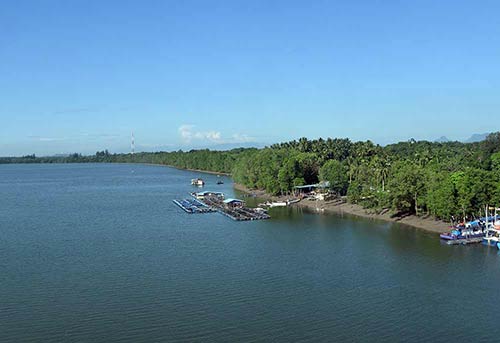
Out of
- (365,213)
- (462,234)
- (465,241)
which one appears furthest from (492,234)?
(365,213)

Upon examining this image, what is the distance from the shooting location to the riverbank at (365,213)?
37156mm

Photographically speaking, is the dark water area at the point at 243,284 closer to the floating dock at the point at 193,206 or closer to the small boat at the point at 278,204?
the floating dock at the point at 193,206

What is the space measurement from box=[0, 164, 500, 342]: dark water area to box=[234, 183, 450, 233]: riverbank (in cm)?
139

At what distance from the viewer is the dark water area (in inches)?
740

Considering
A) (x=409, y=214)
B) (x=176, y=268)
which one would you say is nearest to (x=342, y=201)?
(x=409, y=214)

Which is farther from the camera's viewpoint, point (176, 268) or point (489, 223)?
point (489, 223)

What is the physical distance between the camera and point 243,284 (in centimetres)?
2405

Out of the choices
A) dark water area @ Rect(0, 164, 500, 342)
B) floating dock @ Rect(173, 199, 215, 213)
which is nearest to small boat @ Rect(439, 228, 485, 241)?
→ dark water area @ Rect(0, 164, 500, 342)

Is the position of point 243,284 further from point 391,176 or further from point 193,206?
point 193,206

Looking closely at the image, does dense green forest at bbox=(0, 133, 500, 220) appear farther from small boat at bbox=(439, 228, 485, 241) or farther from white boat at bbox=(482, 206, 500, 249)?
small boat at bbox=(439, 228, 485, 241)

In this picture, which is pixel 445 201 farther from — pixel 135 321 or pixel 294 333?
pixel 135 321

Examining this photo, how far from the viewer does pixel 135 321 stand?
19609 millimetres

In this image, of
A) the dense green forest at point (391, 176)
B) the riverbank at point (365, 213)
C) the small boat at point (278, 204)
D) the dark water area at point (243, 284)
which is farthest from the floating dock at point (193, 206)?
the dense green forest at point (391, 176)

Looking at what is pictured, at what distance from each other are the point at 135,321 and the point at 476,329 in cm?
1296
